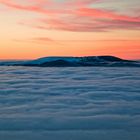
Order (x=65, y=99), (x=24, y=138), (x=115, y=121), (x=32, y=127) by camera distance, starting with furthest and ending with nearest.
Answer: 1. (x=65, y=99)
2. (x=115, y=121)
3. (x=32, y=127)
4. (x=24, y=138)

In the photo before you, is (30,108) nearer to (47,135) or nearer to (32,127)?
(32,127)

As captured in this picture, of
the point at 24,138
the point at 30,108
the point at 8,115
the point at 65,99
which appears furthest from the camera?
the point at 65,99

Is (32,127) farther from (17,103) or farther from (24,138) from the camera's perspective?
(17,103)

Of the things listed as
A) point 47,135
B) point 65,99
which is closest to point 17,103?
point 65,99

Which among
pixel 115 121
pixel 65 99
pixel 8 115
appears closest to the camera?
pixel 115 121

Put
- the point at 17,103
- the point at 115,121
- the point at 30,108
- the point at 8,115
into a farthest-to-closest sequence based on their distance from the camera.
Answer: the point at 17,103
the point at 30,108
the point at 8,115
the point at 115,121

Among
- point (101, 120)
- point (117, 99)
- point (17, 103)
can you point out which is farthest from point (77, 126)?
point (117, 99)

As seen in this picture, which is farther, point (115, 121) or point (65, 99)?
point (65, 99)

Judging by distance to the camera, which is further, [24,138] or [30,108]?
[30,108]
